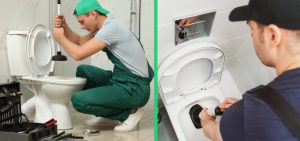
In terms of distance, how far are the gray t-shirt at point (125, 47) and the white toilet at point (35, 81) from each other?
339mm

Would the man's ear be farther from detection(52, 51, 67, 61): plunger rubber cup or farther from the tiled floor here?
detection(52, 51, 67, 61): plunger rubber cup

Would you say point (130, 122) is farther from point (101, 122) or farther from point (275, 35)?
point (275, 35)

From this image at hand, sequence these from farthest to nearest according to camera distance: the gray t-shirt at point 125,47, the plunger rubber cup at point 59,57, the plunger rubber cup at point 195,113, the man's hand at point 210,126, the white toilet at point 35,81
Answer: the plunger rubber cup at point 59,57 → the white toilet at point 35,81 → the gray t-shirt at point 125,47 → the plunger rubber cup at point 195,113 → the man's hand at point 210,126

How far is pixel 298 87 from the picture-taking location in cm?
93

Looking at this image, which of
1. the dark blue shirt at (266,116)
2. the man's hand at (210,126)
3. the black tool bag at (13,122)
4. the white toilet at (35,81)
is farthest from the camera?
the white toilet at (35,81)

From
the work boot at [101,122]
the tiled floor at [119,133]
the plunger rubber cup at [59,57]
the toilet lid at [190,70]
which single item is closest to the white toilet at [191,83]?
the toilet lid at [190,70]

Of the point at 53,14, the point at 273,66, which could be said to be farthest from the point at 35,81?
the point at 273,66

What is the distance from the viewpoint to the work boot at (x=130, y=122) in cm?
252

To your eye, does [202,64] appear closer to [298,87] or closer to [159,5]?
[159,5]

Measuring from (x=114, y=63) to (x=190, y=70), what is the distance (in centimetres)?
132

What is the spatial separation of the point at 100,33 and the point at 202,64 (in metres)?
1.20

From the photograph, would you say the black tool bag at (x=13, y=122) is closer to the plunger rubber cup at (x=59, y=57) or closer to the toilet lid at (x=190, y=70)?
the plunger rubber cup at (x=59, y=57)

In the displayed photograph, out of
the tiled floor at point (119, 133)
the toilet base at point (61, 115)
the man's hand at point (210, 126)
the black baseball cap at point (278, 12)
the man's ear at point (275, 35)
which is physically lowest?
the tiled floor at point (119, 133)

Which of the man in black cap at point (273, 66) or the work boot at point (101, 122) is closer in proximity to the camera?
the man in black cap at point (273, 66)
